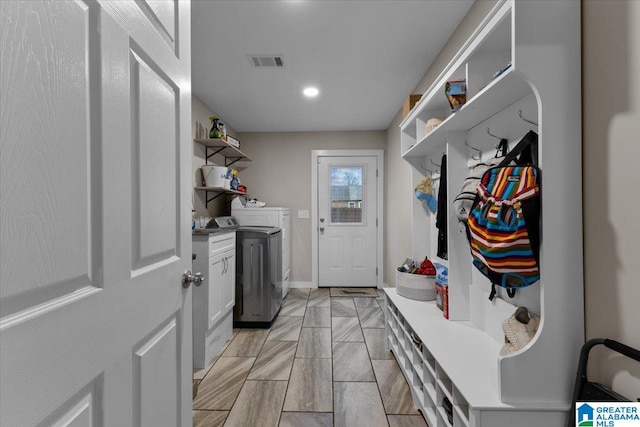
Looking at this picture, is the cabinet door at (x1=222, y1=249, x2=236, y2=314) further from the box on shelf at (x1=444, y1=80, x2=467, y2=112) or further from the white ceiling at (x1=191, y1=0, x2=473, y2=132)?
the box on shelf at (x1=444, y1=80, x2=467, y2=112)

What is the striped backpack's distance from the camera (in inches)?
42.1

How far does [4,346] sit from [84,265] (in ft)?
0.64

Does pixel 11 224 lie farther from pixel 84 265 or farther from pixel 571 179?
pixel 571 179

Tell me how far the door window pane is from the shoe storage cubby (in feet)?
9.70

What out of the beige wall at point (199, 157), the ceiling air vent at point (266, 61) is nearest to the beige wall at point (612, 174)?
the ceiling air vent at point (266, 61)

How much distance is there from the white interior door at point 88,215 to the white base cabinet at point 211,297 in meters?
1.38

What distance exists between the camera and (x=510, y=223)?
3.62 feet

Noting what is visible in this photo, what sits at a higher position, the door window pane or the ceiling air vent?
the ceiling air vent

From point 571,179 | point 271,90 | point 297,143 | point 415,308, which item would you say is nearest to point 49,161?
point 571,179

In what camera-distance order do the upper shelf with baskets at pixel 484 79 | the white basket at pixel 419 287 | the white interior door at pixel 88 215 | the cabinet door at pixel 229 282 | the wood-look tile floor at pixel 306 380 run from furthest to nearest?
1. the cabinet door at pixel 229 282
2. the white basket at pixel 419 287
3. the wood-look tile floor at pixel 306 380
4. the upper shelf with baskets at pixel 484 79
5. the white interior door at pixel 88 215

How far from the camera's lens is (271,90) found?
3096 millimetres

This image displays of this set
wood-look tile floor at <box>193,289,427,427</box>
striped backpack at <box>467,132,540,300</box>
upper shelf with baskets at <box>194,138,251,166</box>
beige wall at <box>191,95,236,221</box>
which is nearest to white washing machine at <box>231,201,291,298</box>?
beige wall at <box>191,95,236,221</box>

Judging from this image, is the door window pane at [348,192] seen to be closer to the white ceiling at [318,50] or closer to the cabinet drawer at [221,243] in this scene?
the white ceiling at [318,50]

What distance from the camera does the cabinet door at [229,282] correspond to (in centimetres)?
272
